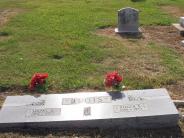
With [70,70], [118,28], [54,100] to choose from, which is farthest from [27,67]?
[118,28]

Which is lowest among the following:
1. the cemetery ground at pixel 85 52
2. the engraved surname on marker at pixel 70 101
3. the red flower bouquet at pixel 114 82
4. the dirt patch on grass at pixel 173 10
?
the dirt patch on grass at pixel 173 10

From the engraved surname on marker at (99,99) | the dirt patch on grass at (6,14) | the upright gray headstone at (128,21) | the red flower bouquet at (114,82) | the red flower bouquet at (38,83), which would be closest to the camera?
the engraved surname on marker at (99,99)

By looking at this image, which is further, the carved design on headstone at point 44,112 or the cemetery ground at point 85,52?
the cemetery ground at point 85,52

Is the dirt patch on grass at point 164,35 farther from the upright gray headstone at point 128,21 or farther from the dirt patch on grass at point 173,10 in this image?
the dirt patch on grass at point 173,10

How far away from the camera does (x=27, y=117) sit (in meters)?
6.48

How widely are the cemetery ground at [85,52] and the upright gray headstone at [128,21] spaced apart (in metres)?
0.40

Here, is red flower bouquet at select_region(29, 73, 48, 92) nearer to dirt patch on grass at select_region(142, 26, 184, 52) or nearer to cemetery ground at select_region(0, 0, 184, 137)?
cemetery ground at select_region(0, 0, 184, 137)

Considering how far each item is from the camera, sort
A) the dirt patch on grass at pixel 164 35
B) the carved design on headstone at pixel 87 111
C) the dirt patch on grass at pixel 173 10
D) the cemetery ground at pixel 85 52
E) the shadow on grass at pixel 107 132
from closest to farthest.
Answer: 1. the shadow on grass at pixel 107 132
2. the carved design on headstone at pixel 87 111
3. the cemetery ground at pixel 85 52
4. the dirt patch on grass at pixel 164 35
5. the dirt patch on grass at pixel 173 10

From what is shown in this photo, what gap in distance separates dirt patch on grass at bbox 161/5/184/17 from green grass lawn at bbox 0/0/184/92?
455 mm

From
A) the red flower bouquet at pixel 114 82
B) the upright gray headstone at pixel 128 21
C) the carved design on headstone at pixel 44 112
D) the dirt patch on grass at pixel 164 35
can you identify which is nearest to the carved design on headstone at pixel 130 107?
the red flower bouquet at pixel 114 82

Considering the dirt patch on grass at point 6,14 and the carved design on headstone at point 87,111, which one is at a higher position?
the carved design on headstone at point 87,111

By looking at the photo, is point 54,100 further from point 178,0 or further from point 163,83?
point 178,0

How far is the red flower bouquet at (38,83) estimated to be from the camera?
24.6ft

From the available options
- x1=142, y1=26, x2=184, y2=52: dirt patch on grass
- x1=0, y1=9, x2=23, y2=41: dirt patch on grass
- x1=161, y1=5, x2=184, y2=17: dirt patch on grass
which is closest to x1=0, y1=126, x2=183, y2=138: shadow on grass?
x1=142, y1=26, x2=184, y2=52: dirt patch on grass
